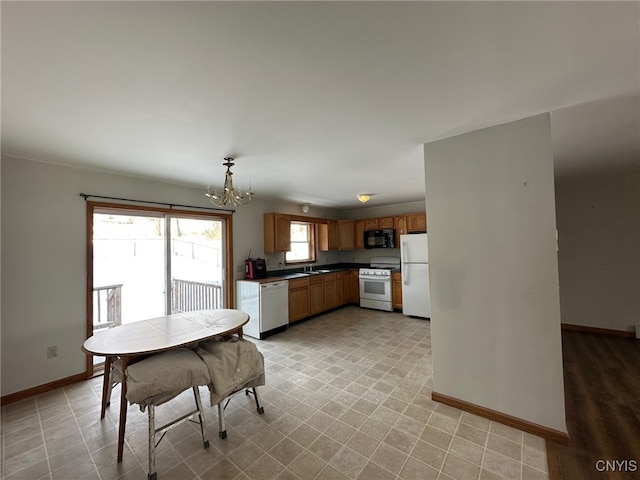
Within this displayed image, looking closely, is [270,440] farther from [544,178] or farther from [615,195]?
[615,195]

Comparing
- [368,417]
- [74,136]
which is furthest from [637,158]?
[74,136]

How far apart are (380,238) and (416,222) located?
0.89 m

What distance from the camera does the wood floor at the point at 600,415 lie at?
1.59m

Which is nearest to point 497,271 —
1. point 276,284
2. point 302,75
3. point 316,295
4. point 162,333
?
point 302,75

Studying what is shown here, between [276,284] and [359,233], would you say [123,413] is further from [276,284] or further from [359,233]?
[359,233]

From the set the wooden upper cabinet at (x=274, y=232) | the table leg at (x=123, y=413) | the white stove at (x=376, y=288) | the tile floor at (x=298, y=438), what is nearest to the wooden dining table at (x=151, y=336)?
the table leg at (x=123, y=413)

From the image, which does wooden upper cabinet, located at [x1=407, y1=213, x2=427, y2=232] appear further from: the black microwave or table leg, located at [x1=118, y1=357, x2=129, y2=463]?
table leg, located at [x1=118, y1=357, x2=129, y2=463]

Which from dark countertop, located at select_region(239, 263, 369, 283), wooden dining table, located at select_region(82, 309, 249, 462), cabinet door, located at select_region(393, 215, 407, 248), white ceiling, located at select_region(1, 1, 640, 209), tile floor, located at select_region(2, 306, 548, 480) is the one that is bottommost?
tile floor, located at select_region(2, 306, 548, 480)

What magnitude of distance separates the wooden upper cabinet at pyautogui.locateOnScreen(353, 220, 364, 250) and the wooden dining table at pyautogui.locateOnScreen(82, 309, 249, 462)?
4.12m

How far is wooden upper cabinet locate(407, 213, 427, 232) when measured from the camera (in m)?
5.31

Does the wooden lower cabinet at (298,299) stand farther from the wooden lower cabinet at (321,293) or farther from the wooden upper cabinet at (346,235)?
the wooden upper cabinet at (346,235)

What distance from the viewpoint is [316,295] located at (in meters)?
5.18

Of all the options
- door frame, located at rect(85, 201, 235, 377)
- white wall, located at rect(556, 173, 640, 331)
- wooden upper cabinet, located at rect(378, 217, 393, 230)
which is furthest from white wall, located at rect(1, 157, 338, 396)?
white wall, located at rect(556, 173, 640, 331)

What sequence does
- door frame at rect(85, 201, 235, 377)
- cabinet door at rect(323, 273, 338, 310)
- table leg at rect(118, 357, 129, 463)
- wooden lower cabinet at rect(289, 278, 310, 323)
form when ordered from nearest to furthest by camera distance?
table leg at rect(118, 357, 129, 463), door frame at rect(85, 201, 235, 377), wooden lower cabinet at rect(289, 278, 310, 323), cabinet door at rect(323, 273, 338, 310)
